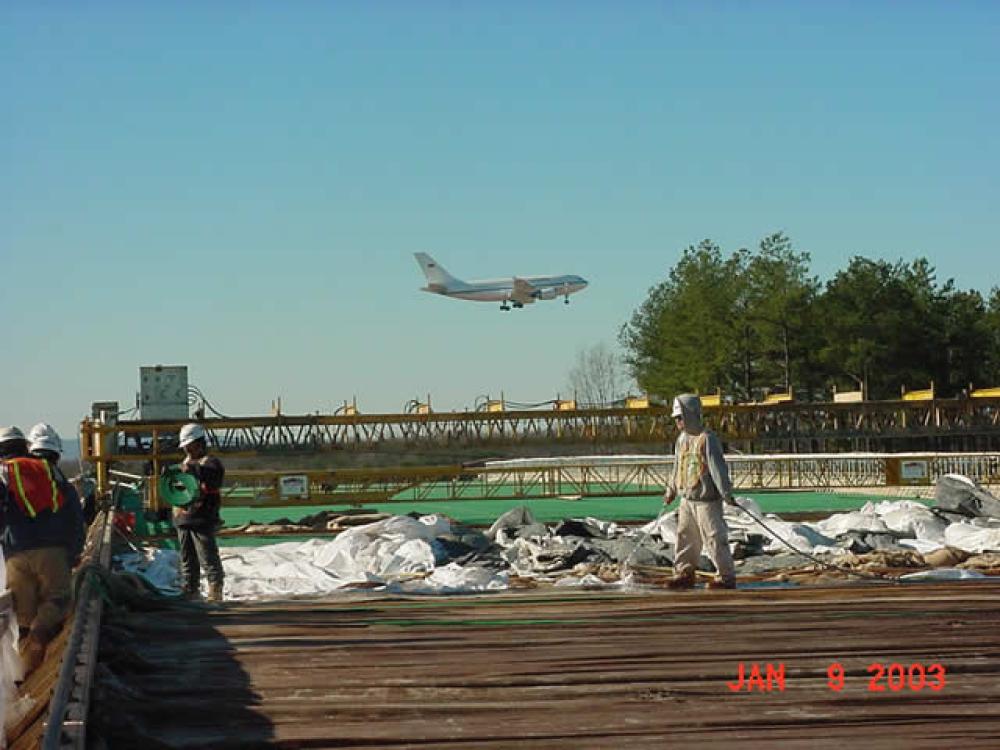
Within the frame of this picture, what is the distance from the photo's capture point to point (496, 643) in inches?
377

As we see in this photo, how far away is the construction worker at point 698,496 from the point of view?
44.2ft

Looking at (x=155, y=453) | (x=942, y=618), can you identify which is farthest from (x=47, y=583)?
(x=155, y=453)

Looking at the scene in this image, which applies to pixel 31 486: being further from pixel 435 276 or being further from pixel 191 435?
pixel 435 276

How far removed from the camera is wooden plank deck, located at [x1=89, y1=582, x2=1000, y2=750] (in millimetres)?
6941

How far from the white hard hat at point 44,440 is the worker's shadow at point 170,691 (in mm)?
1574

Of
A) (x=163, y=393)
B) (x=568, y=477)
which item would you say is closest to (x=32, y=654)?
(x=163, y=393)

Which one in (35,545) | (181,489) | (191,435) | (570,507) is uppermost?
(191,435)

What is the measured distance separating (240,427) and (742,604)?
28858mm

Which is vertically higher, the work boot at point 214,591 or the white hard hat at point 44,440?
the white hard hat at point 44,440

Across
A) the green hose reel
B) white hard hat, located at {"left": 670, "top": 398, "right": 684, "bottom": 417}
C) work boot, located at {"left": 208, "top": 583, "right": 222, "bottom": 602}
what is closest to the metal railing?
the green hose reel

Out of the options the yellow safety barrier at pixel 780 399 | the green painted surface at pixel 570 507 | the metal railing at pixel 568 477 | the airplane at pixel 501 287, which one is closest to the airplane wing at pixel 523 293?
the airplane at pixel 501 287

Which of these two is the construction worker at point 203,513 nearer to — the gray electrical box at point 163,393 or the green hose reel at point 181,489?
the green hose reel at point 181,489

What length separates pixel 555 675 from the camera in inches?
328

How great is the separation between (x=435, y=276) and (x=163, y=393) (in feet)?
195
